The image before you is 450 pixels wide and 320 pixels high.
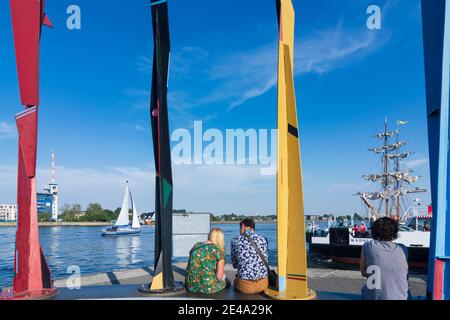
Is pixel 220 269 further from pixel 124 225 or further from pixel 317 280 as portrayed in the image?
pixel 124 225

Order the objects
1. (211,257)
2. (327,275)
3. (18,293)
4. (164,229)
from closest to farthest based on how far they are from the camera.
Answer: (211,257), (18,293), (164,229), (327,275)

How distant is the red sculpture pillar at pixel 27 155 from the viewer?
240 inches

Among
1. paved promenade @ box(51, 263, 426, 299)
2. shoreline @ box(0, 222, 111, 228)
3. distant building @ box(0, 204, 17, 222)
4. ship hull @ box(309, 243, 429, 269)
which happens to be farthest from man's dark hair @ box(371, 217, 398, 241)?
distant building @ box(0, 204, 17, 222)

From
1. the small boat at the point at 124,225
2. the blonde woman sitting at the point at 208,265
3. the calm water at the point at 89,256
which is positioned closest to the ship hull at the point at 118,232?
the small boat at the point at 124,225

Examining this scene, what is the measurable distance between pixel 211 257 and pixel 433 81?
12.7 ft

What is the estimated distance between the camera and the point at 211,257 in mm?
5555

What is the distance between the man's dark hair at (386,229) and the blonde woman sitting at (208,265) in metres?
2.22

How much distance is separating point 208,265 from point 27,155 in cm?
345

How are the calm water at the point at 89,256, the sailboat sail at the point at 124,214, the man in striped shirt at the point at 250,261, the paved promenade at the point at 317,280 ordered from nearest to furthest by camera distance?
the man in striped shirt at the point at 250,261 → the paved promenade at the point at 317,280 → the calm water at the point at 89,256 → the sailboat sail at the point at 124,214

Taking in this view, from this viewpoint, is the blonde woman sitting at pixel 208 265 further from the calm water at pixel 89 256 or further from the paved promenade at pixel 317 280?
the calm water at pixel 89 256
